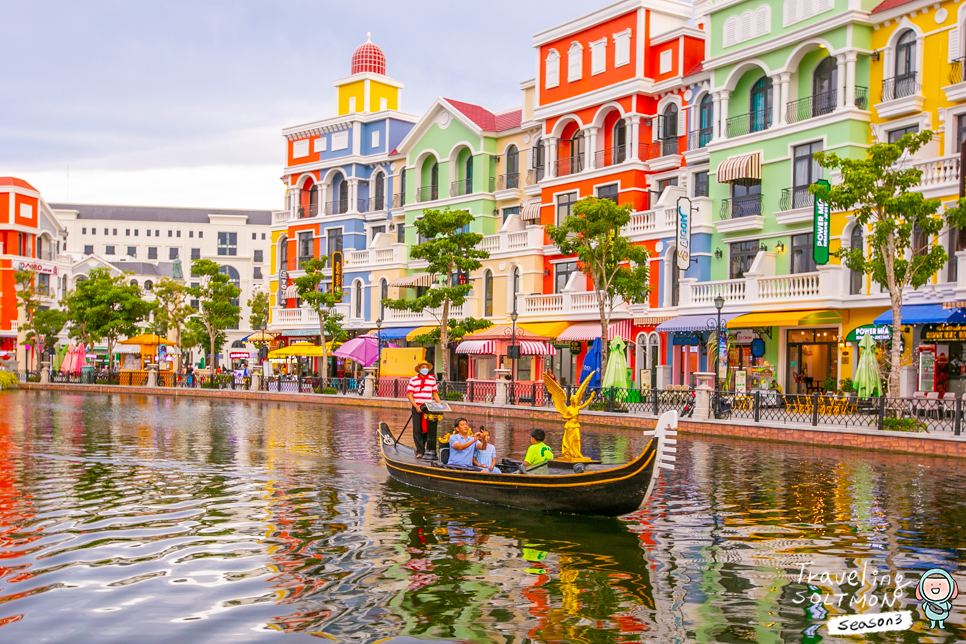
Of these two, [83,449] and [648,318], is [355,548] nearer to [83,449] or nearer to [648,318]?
[83,449]

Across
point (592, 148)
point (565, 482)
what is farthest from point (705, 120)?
point (565, 482)

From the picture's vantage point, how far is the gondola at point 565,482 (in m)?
12.7

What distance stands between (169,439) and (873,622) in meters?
19.5

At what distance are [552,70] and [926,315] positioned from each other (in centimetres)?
2305

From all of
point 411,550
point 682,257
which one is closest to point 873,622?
point 411,550

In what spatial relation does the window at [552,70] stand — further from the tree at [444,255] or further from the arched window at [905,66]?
the arched window at [905,66]

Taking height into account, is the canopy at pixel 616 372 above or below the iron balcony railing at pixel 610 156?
below

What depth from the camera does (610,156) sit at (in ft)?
142

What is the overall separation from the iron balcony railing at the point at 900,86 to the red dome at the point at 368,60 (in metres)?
34.3

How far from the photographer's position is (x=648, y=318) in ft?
131

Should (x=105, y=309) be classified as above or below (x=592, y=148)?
below

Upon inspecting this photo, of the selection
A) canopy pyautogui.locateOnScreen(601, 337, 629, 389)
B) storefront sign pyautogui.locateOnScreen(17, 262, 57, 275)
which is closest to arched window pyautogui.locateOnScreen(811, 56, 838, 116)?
canopy pyautogui.locateOnScreen(601, 337, 629, 389)

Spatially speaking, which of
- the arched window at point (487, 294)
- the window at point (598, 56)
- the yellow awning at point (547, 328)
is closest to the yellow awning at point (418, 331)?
the arched window at point (487, 294)

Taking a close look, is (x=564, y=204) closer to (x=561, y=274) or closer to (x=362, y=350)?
(x=561, y=274)
